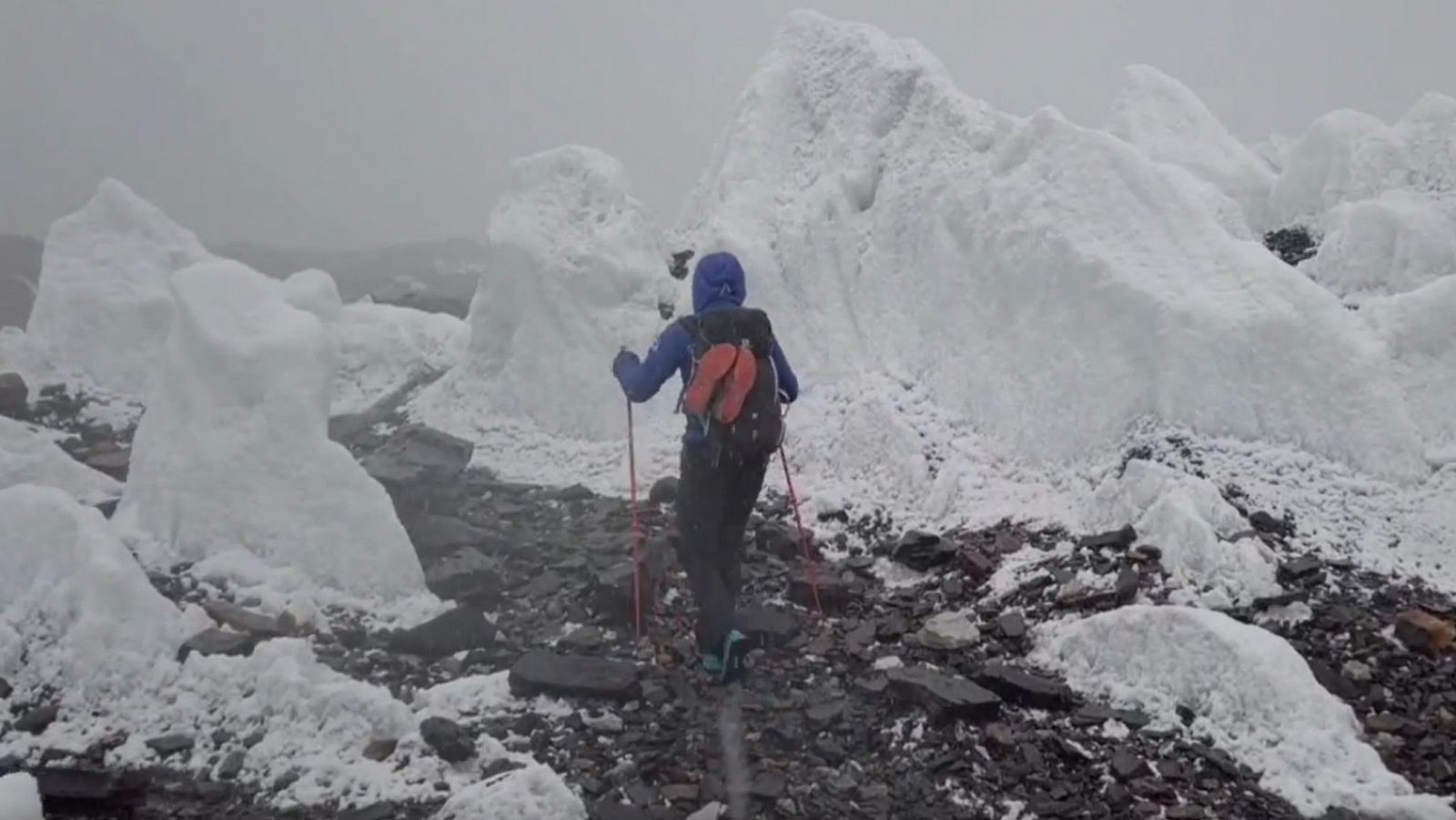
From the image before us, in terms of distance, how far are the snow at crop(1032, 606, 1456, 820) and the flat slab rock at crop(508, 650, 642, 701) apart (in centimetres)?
267

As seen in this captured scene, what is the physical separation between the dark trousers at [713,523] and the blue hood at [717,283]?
3.19ft

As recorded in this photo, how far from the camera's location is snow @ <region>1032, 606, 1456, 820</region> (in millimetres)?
5141

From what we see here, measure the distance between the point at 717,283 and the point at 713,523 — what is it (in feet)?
5.14

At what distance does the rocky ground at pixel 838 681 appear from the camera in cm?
532

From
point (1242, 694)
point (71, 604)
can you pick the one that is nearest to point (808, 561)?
point (1242, 694)

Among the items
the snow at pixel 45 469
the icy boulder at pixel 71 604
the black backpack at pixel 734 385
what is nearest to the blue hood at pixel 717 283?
the black backpack at pixel 734 385

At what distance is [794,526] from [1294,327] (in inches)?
179

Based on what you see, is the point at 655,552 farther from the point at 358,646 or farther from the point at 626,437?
the point at 626,437

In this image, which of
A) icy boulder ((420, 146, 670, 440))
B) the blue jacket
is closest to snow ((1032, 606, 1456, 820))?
the blue jacket

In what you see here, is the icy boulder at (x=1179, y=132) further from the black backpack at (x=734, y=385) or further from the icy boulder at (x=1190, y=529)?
the black backpack at (x=734, y=385)

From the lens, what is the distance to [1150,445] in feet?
28.4

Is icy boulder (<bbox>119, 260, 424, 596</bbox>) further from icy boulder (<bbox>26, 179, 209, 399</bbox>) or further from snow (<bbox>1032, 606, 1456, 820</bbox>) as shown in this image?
icy boulder (<bbox>26, 179, 209, 399</bbox>)

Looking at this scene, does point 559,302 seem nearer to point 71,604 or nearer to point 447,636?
point 447,636

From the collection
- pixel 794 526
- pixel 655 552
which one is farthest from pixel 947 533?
pixel 655 552
